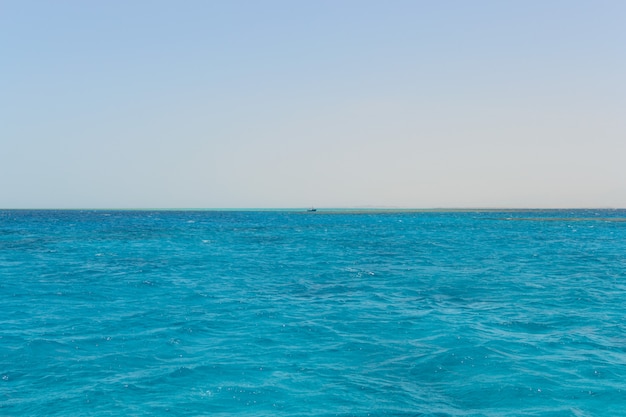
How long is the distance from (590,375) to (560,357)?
4.90ft

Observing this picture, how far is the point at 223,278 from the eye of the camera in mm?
30953

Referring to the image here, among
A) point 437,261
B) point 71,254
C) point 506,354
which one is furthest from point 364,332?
point 71,254

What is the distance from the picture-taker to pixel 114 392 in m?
11.6

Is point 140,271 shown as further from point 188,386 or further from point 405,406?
point 405,406

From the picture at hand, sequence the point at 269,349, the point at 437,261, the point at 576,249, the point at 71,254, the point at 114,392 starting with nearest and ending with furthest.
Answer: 1. the point at 114,392
2. the point at 269,349
3. the point at 437,261
4. the point at 71,254
5. the point at 576,249

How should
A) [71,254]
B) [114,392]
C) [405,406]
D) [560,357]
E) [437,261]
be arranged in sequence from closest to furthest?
[405,406], [114,392], [560,357], [437,261], [71,254]

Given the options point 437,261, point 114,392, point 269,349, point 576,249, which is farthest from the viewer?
point 576,249

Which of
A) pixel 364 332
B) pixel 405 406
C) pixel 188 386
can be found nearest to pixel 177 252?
pixel 364 332

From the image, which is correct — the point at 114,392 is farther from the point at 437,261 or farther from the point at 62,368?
the point at 437,261

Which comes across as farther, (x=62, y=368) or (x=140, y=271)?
(x=140, y=271)

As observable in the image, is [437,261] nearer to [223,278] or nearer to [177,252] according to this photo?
[223,278]

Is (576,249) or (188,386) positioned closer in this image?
(188,386)

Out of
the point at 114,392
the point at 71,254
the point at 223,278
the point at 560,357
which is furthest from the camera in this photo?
the point at 71,254

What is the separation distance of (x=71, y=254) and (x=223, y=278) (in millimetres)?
22885
